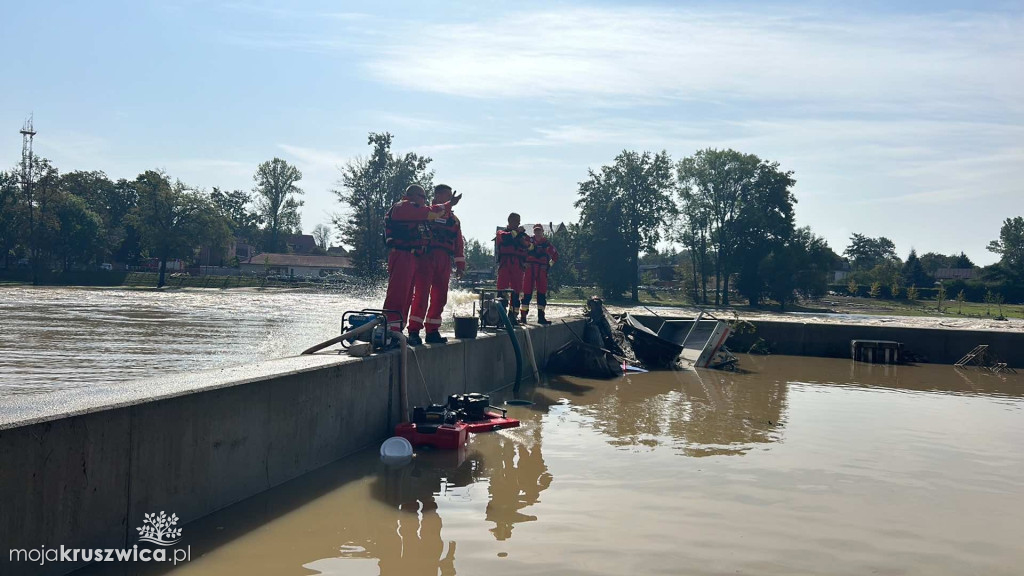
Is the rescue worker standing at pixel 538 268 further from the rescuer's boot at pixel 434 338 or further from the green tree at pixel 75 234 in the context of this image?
the green tree at pixel 75 234

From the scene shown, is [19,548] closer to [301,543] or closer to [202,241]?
[301,543]

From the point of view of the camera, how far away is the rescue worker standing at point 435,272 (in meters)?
8.77

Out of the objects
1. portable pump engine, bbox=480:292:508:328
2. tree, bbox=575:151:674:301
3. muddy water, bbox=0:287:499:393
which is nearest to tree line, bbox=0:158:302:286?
tree, bbox=575:151:674:301

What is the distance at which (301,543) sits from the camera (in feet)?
14.9

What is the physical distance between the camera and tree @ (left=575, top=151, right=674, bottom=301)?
6438 cm

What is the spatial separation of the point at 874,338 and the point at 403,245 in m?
13.8

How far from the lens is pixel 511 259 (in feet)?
45.1

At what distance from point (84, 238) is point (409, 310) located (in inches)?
2838

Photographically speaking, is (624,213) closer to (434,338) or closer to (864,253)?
(434,338)

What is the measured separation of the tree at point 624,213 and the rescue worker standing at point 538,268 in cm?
4935

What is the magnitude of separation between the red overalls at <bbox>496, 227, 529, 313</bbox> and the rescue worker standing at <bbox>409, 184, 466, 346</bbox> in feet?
14.4

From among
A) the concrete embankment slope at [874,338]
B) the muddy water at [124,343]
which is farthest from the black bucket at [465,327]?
the concrete embankment slope at [874,338]

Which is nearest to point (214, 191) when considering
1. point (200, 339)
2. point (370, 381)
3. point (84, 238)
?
point (84, 238)

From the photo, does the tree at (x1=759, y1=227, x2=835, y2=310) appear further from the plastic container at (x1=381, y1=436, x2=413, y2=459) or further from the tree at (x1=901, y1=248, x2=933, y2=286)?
the plastic container at (x1=381, y1=436, x2=413, y2=459)
